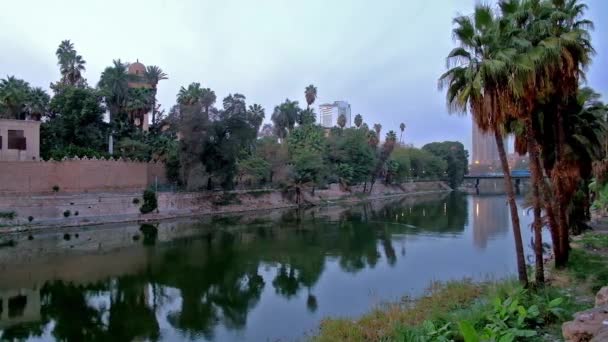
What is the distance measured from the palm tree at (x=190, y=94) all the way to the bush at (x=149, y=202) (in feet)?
49.0

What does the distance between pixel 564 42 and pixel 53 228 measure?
1483 inches

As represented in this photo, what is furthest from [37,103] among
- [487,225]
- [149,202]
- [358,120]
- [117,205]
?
[358,120]

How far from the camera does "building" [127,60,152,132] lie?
185ft

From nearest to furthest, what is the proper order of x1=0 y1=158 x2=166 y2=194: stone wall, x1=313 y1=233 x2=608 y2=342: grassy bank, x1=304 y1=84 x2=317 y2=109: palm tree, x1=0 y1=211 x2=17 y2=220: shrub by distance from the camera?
x1=313 y1=233 x2=608 y2=342: grassy bank, x1=0 y1=211 x2=17 y2=220: shrub, x1=0 y1=158 x2=166 y2=194: stone wall, x1=304 y1=84 x2=317 y2=109: palm tree

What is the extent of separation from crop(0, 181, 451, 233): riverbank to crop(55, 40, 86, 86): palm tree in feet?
74.0

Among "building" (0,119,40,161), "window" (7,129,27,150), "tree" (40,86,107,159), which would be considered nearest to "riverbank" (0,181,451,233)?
"building" (0,119,40,161)

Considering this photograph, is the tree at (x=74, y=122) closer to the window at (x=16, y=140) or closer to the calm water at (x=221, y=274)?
the window at (x=16, y=140)

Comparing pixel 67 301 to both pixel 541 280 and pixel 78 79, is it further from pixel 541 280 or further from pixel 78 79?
pixel 78 79

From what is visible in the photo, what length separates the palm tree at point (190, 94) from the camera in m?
56.6

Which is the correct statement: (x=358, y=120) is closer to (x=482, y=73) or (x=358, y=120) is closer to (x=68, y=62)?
(x=68, y=62)

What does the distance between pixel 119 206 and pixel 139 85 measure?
86.6 feet

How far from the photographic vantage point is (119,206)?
43281 millimetres

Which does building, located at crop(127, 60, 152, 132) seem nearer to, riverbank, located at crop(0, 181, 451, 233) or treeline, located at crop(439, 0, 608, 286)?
riverbank, located at crop(0, 181, 451, 233)

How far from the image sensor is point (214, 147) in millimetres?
47938
